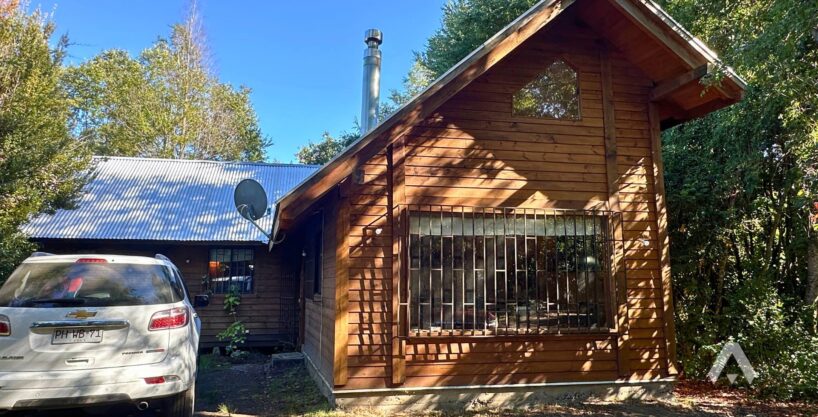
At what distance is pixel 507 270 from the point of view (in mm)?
6535

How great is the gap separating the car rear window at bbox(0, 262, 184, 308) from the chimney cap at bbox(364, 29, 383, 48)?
752cm

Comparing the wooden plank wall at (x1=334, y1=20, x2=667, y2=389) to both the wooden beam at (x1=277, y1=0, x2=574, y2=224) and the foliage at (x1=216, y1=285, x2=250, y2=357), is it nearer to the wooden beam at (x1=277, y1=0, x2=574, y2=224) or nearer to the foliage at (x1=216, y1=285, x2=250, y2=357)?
the wooden beam at (x1=277, y1=0, x2=574, y2=224)

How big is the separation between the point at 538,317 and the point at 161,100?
25697 mm

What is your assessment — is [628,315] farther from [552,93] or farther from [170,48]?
[170,48]

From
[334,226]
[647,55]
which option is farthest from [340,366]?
[647,55]

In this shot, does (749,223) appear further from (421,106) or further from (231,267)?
(231,267)

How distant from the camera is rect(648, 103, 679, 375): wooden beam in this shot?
6.74 meters

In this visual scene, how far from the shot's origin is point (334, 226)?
6.44 meters

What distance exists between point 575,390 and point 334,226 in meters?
3.64

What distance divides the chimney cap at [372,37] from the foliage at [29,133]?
557 cm

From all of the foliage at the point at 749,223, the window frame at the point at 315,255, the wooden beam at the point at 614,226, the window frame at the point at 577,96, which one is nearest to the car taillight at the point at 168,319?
the window frame at the point at 315,255

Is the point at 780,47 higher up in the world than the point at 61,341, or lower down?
higher up

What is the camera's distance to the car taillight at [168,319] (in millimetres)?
4480

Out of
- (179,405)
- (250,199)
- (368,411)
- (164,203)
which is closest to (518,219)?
(368,411)
